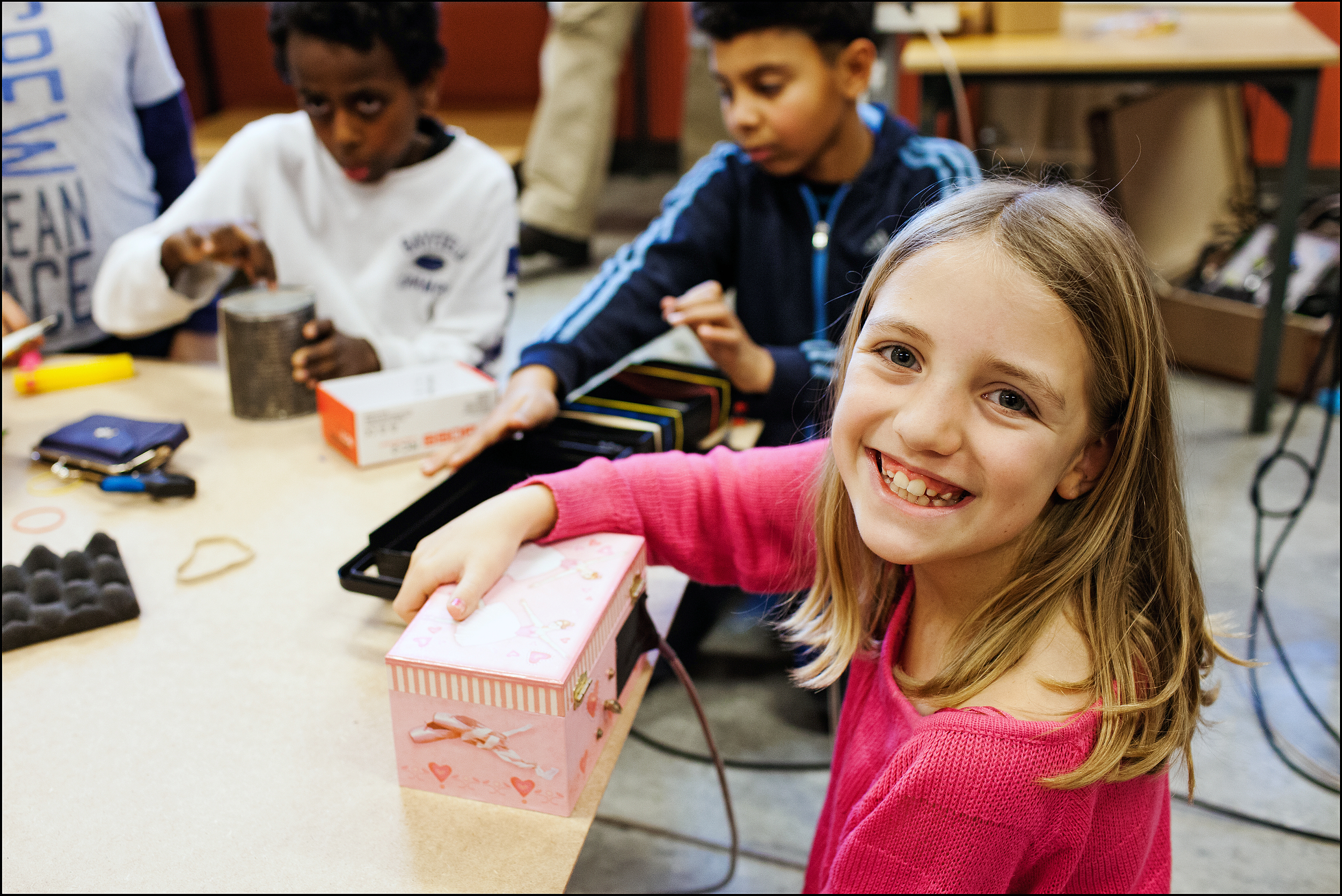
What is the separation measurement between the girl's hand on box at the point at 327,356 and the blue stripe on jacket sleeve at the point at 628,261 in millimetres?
218

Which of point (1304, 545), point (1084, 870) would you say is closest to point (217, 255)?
point (1084, 870)

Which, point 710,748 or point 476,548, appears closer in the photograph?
point 476,548

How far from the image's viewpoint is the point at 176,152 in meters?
1.80

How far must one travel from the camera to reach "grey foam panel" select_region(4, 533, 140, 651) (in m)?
0.86

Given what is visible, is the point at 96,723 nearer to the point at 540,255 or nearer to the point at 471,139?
the point at 471,139

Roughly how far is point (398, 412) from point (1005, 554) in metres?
0.65

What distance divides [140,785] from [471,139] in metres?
1.13

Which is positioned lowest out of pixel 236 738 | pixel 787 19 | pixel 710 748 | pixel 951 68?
pixel 710 748

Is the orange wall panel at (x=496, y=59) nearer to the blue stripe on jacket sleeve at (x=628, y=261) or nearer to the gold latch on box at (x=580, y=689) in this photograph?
the blue stripe on jacket sleeve at (x=628, y=261)

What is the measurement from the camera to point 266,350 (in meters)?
1.22

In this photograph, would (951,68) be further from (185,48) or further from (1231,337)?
(185,48)

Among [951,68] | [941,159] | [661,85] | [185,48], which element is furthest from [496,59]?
[941,159]

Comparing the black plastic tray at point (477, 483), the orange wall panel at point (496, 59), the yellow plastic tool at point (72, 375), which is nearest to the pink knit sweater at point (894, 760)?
the black plastic tray at point (477, 483)

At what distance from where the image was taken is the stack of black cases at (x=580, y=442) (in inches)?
34.9
